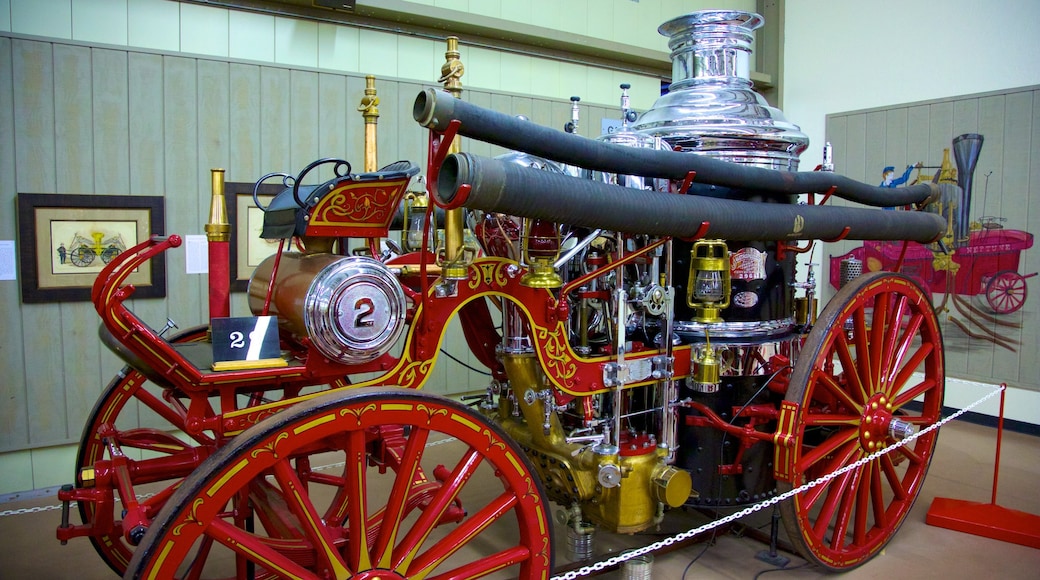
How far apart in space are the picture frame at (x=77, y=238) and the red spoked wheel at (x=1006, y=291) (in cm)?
564

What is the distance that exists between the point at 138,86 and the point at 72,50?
0.33m

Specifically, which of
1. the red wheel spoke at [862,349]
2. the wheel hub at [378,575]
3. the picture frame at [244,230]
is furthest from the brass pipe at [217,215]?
the red wheel spoke at [862,349]

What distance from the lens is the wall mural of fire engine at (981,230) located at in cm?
533

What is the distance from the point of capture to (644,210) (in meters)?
2.34

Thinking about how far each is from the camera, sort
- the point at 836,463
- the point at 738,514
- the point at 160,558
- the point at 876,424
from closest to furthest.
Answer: the point at 160,558 → the point at 738,514 → the point at 836,463 → the point at 876,424

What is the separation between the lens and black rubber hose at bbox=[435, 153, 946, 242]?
6.39 ft

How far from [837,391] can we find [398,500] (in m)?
1.84

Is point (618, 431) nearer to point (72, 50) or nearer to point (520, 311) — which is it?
point (520, 311)

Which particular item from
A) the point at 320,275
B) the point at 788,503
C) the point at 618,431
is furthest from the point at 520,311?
the point at 788,503

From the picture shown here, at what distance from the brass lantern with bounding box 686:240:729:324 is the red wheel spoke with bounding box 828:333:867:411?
50 cm

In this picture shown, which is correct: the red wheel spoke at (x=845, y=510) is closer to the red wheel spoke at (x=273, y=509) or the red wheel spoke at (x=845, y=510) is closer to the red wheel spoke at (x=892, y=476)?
the red wheel spoke at (x=892, y=476)

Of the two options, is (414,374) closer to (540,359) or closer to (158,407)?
(540,359)

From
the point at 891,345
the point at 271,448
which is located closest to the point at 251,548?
the point at 271,448

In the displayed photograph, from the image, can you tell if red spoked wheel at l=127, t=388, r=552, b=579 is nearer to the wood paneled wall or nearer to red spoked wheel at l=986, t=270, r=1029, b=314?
the wood paneled wall
